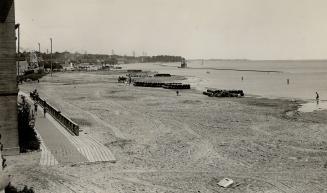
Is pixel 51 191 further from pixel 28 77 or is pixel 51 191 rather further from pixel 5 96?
pixel 28 77

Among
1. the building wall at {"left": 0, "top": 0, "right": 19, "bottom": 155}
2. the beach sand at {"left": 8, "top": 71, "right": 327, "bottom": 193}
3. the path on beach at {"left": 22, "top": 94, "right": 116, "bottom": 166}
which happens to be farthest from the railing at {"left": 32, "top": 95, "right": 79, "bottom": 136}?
the building wall at {"left": 0, "top": 0, "right": 19, "bottom": 155}

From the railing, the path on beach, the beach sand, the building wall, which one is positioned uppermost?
the building wall

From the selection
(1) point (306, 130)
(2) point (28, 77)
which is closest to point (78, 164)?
(1) point (306, 130)

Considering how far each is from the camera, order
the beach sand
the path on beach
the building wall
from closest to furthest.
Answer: the beach sand, the building wall, the path on beach

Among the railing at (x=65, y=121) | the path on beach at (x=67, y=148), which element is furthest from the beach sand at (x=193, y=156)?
the railing at (x=65, y=121)

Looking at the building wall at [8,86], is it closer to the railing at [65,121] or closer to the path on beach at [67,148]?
the path on beach at [67,148]

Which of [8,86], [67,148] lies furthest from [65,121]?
[8,86]

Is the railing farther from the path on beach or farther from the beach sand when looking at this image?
the beach sand
